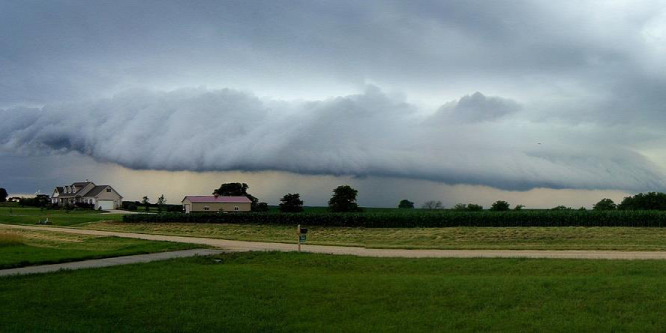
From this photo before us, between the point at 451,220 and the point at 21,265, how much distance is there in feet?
145

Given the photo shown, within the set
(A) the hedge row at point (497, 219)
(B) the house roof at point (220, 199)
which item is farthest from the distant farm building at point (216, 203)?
(A) the hedge row at point (497, 219)

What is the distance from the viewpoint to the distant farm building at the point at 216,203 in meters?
101

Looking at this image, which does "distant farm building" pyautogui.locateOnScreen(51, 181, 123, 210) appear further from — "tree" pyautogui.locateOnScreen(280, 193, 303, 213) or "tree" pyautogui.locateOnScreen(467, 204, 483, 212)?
"tree" pyautogui.locateOnScreen(467, 204, 483, 212)

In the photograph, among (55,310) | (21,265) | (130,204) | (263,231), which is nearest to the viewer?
(55,310)

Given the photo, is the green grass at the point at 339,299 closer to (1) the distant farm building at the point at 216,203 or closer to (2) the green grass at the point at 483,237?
(2) the green grass at the point at 483,237

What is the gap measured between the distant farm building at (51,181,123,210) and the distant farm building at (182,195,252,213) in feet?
102

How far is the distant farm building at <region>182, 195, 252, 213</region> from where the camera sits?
101125 millimetres

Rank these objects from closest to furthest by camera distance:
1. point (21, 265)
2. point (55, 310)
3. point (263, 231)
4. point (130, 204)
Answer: point (55, 310) → point (21, 265) → point (263, 231) → point (130, 204)

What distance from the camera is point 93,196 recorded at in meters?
127

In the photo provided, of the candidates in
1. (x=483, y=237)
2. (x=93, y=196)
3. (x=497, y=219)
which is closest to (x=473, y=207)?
(x=497, y=219)

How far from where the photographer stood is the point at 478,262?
64.3ft

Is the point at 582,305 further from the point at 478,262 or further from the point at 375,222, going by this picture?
the point at 375,222

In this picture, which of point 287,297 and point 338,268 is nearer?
point 287,297

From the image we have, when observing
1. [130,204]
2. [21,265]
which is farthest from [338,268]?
[130,204]
